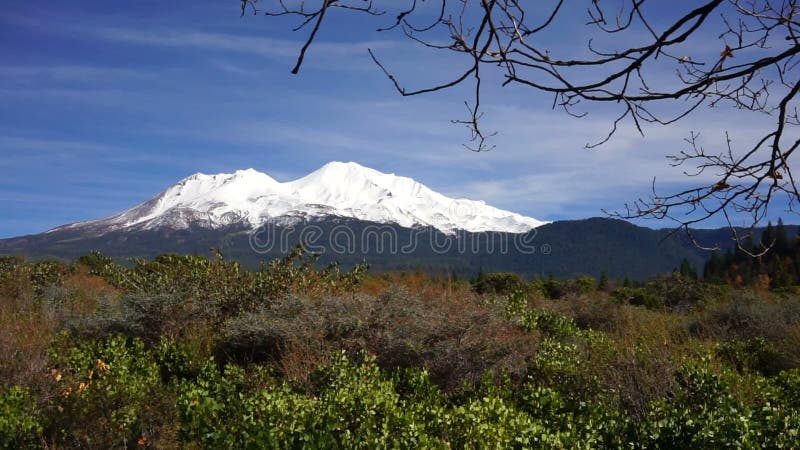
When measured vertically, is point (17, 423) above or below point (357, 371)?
below

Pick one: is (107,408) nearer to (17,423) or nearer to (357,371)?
(17,423)

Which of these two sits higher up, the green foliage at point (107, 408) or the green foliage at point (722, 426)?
the green foliage at point (722, 426)

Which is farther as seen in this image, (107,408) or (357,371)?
(357,371)

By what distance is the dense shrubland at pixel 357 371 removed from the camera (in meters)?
4.29

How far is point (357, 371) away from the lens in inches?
239

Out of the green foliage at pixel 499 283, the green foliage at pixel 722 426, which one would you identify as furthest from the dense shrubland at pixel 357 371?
the green foliage at pixel 499 283

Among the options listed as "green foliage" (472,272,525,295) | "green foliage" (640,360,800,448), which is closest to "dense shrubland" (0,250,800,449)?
"green foliage" (640,360,800,448)

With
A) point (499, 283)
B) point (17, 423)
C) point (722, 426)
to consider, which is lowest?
point (17, 423)

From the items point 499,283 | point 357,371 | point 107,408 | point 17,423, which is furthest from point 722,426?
point 499,283

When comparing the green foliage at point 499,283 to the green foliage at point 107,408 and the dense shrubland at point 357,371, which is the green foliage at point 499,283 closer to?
the dense shrubland at point 357,371

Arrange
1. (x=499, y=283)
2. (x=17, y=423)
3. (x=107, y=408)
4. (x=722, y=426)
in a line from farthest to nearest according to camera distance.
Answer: (x=499, y=283) < (x=107, y=408) < (x=17, y=423) < (x=722, y=426)

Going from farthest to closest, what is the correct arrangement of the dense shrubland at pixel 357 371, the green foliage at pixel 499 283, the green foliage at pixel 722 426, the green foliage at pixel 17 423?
the green foliage at pixel 499 283 → the green foliage at pixel 17 423 → the dense shrubland at pixel 357 371 → the green foliage at pixel 722 426

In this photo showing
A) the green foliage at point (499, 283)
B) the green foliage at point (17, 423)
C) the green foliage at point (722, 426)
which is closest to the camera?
the green foliage at point (722, 426)

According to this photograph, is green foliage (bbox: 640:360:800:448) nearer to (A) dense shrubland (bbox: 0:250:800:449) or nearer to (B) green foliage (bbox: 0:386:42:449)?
(A) dense shrubland (bbox: 0:250:800:449)
